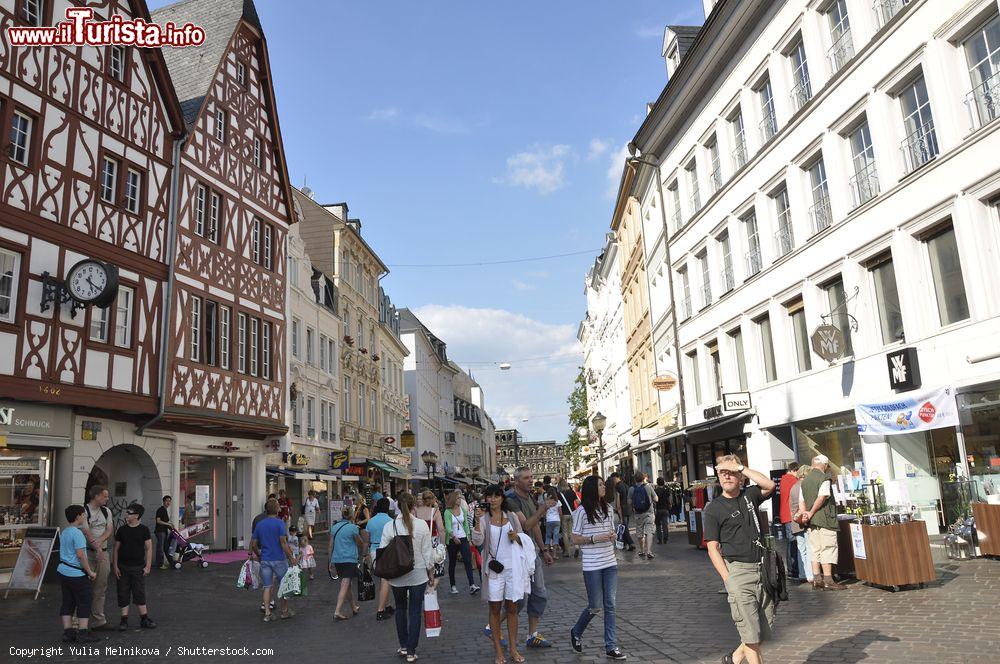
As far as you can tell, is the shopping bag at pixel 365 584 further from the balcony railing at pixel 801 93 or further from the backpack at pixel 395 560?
the balcony railing at pixel 801 93

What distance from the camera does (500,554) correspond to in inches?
310

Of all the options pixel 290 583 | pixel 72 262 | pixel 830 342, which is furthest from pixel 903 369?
pixel 72 262

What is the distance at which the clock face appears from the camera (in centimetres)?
1616

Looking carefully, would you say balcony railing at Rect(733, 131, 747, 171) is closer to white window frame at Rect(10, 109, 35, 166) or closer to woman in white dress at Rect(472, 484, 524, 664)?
woman in white dress at Rect(472, 484, 524, 664)

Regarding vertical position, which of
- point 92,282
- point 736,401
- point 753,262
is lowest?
point 736,401

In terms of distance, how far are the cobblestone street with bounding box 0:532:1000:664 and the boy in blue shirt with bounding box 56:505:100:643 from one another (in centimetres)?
26

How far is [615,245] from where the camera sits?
4244 centimetres

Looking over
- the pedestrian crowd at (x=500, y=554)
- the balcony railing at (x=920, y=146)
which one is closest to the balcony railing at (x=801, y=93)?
the balcony railing at (x=920, y=146)

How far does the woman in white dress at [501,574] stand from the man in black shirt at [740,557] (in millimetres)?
2189

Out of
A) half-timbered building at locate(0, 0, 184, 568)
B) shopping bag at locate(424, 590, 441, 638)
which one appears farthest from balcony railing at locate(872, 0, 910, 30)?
half-timbered building at locate(0, 0, 184, 568)

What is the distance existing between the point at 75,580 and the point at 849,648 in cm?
879

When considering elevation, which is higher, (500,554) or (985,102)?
(985,102)

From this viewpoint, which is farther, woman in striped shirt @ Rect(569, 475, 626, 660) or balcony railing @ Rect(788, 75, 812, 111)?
balcony railing @ Rect(788, 75, 812, 111)

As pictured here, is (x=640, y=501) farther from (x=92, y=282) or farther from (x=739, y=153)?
(x=92, y=282)
